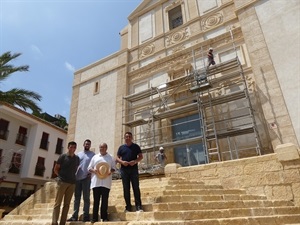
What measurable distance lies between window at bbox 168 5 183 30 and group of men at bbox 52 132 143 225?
11655 mm

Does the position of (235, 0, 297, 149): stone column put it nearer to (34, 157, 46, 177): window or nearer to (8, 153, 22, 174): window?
(8, 153, 22, 174): window

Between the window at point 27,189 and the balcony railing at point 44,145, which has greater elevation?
the balcony railing at point 44,145

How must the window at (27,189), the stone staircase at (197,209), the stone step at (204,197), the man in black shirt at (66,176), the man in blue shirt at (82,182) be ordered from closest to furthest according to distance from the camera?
the stone staircase at (197,209), the man in black shirt at (66,176), the man in blue shirt at (82,182), the stone step at (204,197), the window at (27,189)

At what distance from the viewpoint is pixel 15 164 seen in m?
20.1

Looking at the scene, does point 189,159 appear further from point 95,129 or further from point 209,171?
point 95,129

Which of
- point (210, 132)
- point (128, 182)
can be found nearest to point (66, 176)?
point (128, 182)

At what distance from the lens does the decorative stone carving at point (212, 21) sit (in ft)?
39.7

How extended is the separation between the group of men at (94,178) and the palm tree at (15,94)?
890cm

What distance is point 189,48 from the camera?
12.1m

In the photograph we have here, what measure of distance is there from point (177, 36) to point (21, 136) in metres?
17.5

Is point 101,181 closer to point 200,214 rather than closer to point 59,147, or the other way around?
point 200,214

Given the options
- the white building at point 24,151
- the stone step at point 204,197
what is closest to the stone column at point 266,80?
the stone step at point 204,197

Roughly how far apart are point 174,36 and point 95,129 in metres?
7.09

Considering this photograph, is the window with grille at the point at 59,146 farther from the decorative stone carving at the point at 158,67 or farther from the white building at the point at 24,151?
the decorative stone carving at the point at 158,67
